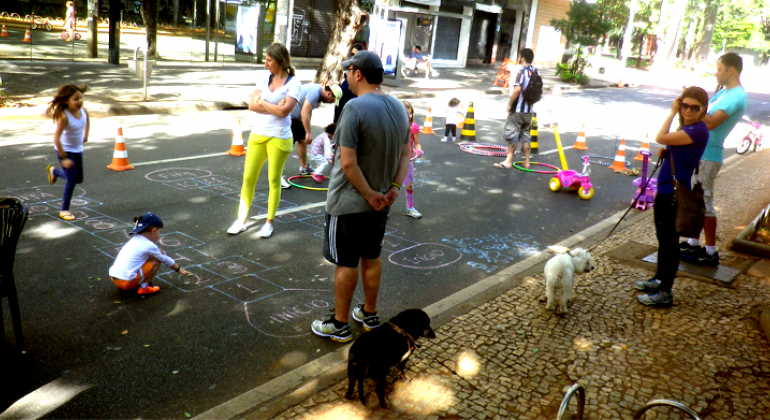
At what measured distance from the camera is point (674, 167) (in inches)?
Answer: 212

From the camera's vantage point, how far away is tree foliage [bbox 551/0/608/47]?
31703 millimetres

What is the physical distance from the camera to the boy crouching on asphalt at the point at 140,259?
16.4ft

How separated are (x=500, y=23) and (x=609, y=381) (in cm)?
3887

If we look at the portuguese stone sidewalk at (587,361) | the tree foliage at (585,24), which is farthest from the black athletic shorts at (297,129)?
the tree foliage at (585,24)

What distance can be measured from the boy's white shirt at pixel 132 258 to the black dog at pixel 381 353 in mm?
2226

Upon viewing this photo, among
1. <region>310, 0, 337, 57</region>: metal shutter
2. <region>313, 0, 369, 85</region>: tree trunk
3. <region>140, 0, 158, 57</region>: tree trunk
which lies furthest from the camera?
<region>310, 0, 337, 57</region>: metal shutter

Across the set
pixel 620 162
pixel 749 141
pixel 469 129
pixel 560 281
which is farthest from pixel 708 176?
pixel 749 141

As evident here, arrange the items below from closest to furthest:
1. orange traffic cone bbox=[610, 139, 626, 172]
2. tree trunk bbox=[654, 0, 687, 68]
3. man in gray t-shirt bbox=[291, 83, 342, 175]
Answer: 1. man in gray t-shirt bbox=[291, 83, 342, 175]
2. orange traffic cone bbox=[610, 139, 626, 172]
3. tree trunk bbox=[654, 0, 687, 68]

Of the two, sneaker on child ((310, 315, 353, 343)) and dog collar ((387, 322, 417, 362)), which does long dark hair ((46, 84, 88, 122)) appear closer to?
sneaker on child ((310, 315, 353, 343))

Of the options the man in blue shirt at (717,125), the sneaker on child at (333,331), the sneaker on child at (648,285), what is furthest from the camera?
the man in blue shirt at (717,125)

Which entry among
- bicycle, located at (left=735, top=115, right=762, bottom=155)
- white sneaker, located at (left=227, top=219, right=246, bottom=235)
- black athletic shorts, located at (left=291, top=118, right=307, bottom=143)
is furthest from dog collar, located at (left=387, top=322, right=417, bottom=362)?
bicycle, located at (left=735, top=115, right=762, bottom=155)

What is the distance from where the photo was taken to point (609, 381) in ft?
13.6

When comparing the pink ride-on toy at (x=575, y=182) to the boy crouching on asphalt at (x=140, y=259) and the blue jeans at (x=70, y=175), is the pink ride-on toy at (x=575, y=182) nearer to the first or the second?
the boy crouching on asphalt at (x=140, y=259)

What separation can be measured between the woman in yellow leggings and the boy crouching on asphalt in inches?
61.9
